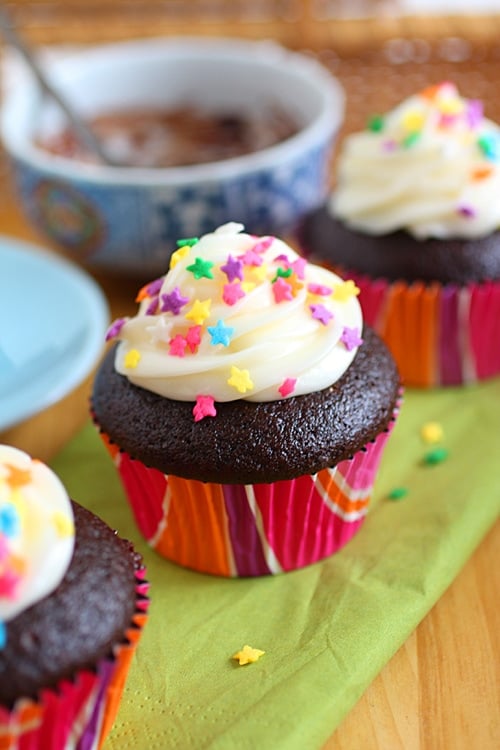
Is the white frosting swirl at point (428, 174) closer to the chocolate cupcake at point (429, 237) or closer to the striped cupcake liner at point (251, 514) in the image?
the chocolate cupcake at point (429, 237)

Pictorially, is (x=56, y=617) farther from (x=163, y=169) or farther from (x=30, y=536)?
(x=163, y=169)

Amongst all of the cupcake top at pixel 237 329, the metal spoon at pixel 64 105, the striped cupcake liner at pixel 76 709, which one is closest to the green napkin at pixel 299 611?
the striped cupcake liner at pixel 76 709

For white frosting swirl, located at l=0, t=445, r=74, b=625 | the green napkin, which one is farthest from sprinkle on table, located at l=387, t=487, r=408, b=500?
white frosting swirl, located at l=0, t=445, r=74, b=625

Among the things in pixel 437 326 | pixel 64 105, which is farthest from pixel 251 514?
pixel 64 105

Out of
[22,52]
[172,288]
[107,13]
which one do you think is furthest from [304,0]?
[172,288]

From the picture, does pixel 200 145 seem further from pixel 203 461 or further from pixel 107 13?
pixel 203 461

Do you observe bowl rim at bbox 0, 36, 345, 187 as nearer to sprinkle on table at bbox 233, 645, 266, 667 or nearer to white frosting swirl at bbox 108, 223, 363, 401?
white frosting swirl at bbox 108, 223, 363, 401

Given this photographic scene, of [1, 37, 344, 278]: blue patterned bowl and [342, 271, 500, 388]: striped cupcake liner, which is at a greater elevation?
[1, 37, 344, 278]: blue patterned bowl
